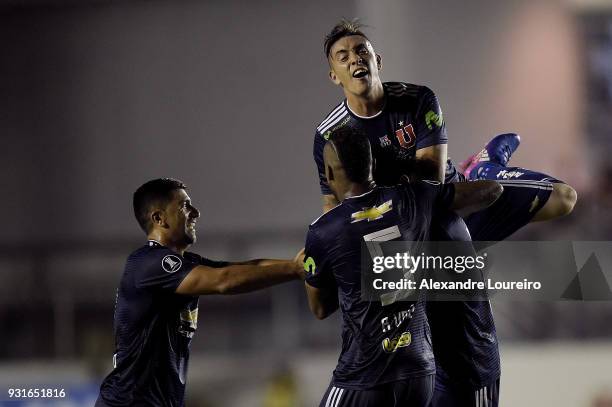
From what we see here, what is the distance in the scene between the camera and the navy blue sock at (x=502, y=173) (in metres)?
3.59

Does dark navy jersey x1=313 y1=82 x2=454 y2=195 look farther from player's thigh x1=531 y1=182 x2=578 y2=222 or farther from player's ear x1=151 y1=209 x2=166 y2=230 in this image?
player's ear x1=151 y1=209 x2=166 y2=230

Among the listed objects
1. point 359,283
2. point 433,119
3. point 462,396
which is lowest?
point 462,396

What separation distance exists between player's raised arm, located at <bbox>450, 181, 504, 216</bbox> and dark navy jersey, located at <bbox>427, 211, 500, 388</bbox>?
0.37 feet

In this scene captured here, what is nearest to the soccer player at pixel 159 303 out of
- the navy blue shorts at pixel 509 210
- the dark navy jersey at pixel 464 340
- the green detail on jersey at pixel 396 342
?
the green detail on jersey at pixel 396 342

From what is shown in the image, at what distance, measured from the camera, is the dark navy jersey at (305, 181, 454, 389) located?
2.99 meters

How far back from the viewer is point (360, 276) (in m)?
3.01

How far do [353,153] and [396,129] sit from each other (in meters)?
0.56

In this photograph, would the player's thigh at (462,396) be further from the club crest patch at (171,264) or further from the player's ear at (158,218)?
the player's ear at (158,218)

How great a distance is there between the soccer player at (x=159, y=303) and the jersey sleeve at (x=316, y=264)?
0.26 meters

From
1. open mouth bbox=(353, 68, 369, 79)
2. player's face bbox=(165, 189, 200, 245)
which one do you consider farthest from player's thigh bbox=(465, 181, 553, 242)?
player's face bbox=(165, 189, 200, 245)

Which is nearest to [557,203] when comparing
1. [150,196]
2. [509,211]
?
[509,211]

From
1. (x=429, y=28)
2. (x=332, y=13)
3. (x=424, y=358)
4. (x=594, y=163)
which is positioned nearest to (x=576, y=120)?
(x=594, y=163)

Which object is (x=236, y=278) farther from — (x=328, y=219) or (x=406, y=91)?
(x=406, y=91)

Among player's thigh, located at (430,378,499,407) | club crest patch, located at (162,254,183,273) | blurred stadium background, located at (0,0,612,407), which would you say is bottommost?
player's thigh, located at (430,378,499,407)
